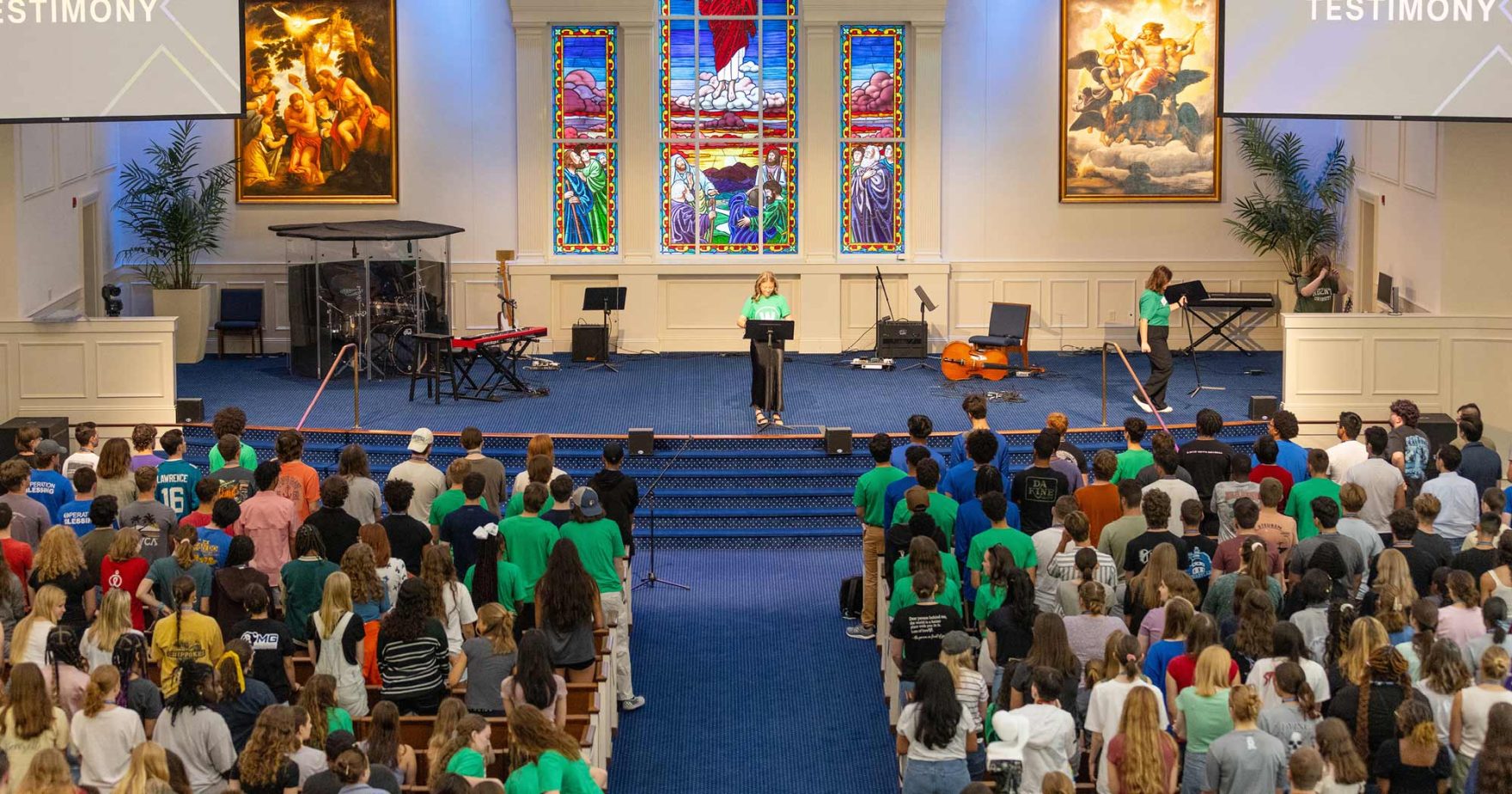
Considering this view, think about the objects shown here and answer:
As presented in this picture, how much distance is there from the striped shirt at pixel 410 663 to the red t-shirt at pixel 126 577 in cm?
165

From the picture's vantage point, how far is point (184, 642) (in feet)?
28.2

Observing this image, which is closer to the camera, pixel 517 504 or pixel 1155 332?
pixel 517 504

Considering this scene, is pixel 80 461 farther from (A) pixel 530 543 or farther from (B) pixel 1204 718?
(B) pixel 1204 718

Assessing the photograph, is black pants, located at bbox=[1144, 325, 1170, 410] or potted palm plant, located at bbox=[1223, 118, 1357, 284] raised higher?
potted palm plant, located at bbox=[1223, 118, 1357, 284]

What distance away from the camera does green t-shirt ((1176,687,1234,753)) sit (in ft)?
26.2

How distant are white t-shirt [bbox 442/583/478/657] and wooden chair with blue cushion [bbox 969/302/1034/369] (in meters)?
10.5

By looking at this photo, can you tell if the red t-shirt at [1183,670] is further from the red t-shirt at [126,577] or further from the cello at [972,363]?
the cello at [972,363]

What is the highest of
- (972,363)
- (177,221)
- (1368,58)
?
(1368,58)

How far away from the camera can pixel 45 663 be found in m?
8.61

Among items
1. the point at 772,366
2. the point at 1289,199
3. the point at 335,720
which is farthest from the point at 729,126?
the point at 335,720

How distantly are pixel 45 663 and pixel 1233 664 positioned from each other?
5298 millimetres

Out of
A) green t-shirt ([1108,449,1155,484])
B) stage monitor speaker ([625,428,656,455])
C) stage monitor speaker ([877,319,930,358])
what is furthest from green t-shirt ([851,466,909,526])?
stage monitor speaker ([877,319,930,358])

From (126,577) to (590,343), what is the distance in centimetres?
1056

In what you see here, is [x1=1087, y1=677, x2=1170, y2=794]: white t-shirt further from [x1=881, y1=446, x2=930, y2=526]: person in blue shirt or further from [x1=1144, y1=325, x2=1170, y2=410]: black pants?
[x1=1144, y1=325, x2=1170, y2=410]: black pants
